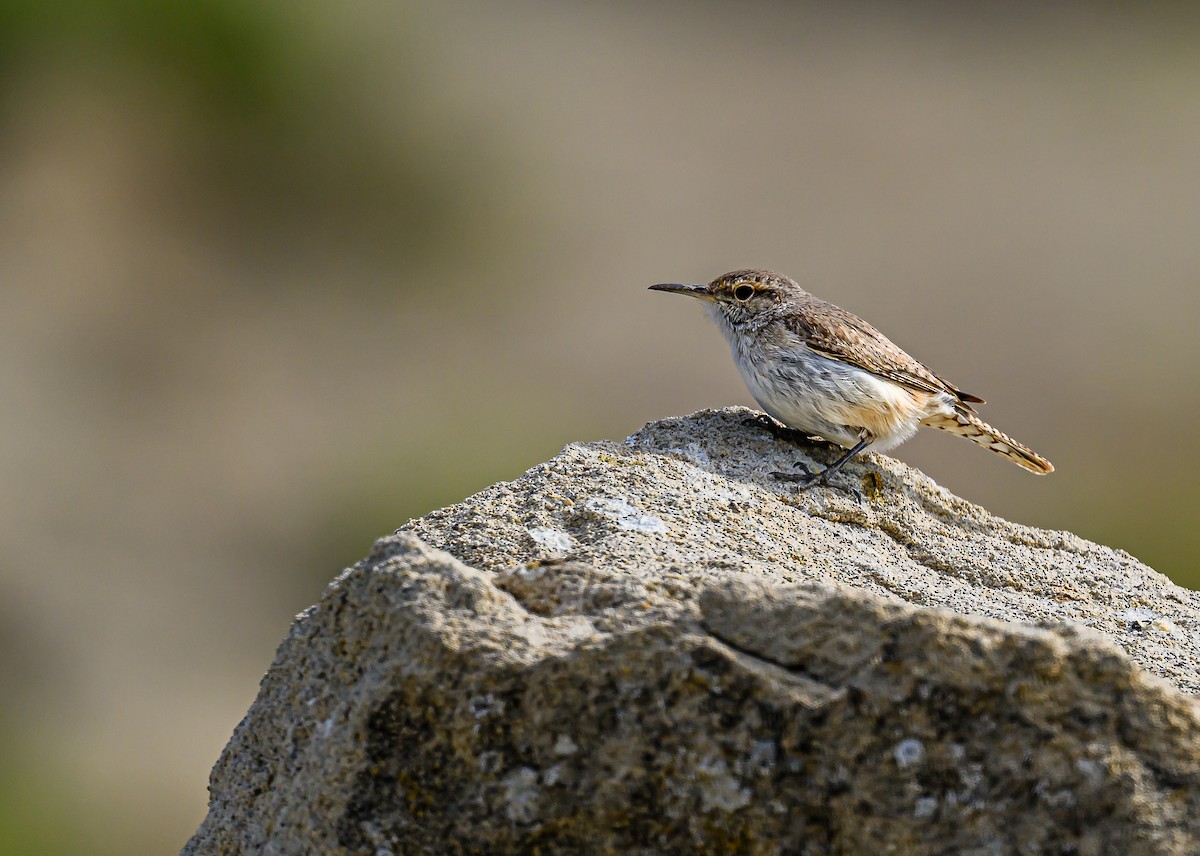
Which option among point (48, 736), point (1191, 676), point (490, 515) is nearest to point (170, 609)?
point (48, 736)

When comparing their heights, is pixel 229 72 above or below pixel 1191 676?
above

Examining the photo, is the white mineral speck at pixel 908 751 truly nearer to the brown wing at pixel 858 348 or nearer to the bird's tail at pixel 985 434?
the brown wing at pixel 858 348

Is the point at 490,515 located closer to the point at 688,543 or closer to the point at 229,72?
the point at 688,543

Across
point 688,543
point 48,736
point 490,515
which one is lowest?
point 688,543

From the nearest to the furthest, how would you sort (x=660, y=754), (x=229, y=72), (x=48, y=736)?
1. (x=660, y=754)
2. (x=48, y=736)
3. (x=229, y=72)

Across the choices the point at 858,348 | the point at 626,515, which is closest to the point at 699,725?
the point at 626,515

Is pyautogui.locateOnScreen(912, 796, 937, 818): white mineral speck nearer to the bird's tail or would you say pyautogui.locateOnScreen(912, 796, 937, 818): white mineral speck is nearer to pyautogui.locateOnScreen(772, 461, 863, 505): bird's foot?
pyautogui.locateOnScreen(772, 461, 863, 505): bird's foot
